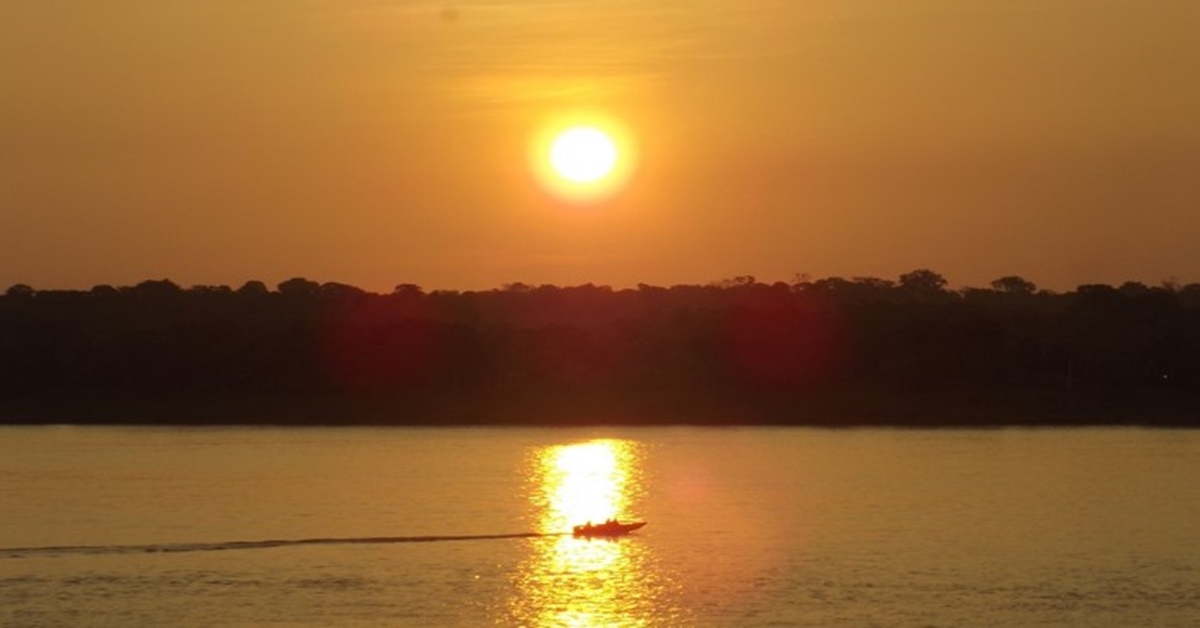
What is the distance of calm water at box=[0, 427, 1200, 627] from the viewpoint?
51125 millimetres

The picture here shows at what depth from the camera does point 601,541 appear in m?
68.6

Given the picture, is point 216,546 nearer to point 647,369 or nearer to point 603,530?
point 603,530

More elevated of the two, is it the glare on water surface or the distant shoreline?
the distant shoreline

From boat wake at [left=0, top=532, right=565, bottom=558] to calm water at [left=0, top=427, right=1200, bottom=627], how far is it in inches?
9.9

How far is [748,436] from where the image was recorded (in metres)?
133

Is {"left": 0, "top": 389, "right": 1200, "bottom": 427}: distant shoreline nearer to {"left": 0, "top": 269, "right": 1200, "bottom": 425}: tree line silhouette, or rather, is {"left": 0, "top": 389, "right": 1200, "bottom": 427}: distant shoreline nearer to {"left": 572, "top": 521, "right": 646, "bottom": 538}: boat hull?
{"left": 0, "top": 269, "right": 1200, "bottom": 425}: tree line silhouette

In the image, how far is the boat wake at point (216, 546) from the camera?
6212cm

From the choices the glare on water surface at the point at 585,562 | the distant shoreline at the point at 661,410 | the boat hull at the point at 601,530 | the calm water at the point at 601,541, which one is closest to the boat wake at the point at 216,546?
the calm water at the point at 601,541

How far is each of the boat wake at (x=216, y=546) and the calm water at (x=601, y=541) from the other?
0.83 ft

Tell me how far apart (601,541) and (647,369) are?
253 ft

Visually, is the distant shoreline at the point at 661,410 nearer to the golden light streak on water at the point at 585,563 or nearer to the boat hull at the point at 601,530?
the golden light streak on water at the point at 585,563

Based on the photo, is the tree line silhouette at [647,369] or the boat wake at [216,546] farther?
the tree line silhouette at [647,369]

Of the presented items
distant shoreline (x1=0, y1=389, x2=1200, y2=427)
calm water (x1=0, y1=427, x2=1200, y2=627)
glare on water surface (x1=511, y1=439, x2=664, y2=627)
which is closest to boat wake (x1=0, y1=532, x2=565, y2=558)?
calm water (x1=0, y1=427, x2=1200, y2=627)

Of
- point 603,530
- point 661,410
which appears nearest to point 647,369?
point 661,410
